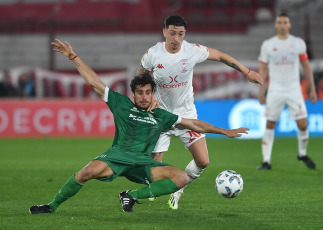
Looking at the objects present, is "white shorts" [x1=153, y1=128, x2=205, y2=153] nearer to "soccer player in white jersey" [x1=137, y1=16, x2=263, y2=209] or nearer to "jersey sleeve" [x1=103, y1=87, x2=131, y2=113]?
"soccer player in white jersey" [x1=137, y1=16, x2=263, y2=209]

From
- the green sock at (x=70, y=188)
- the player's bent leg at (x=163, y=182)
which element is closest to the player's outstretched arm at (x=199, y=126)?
the player's bent leg at (x=163, y=182)

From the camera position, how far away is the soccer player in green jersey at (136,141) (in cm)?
678

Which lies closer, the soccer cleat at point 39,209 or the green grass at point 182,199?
the green grass at point 182,199

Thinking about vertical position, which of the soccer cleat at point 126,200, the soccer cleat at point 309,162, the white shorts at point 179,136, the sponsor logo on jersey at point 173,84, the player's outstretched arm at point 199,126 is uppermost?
the sponsor logo on jersey at point 173,84

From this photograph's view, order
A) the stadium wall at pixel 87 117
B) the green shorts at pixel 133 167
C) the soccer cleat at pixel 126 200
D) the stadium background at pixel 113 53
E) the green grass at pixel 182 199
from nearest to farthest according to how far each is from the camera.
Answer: the green grass at pixel 182 199
the green shorts at pixel 133 167
the soccer cleat at pixel 126 200
the stadium wall at pixel 87 117
the stadium background at pixel 113 53

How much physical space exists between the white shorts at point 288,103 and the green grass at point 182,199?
907mm

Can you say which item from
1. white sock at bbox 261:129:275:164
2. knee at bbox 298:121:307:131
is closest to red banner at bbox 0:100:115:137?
white sock at bbox 261:129:275:164

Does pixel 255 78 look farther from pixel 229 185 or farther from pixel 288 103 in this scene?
pixel 288 103

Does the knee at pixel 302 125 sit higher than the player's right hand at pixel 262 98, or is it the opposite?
the player's right hand at pixel 262 98

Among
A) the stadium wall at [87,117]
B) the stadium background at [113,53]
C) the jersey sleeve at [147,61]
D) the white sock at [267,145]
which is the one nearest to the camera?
the jersey sleeve at [147,61]

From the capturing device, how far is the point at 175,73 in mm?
7551

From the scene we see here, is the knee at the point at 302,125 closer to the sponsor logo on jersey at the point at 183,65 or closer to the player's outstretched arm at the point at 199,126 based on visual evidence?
the sponsor logo on jersey at the point at 183,65

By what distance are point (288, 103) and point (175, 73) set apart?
4138 millimetres

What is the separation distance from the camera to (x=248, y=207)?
7504 millimetres
